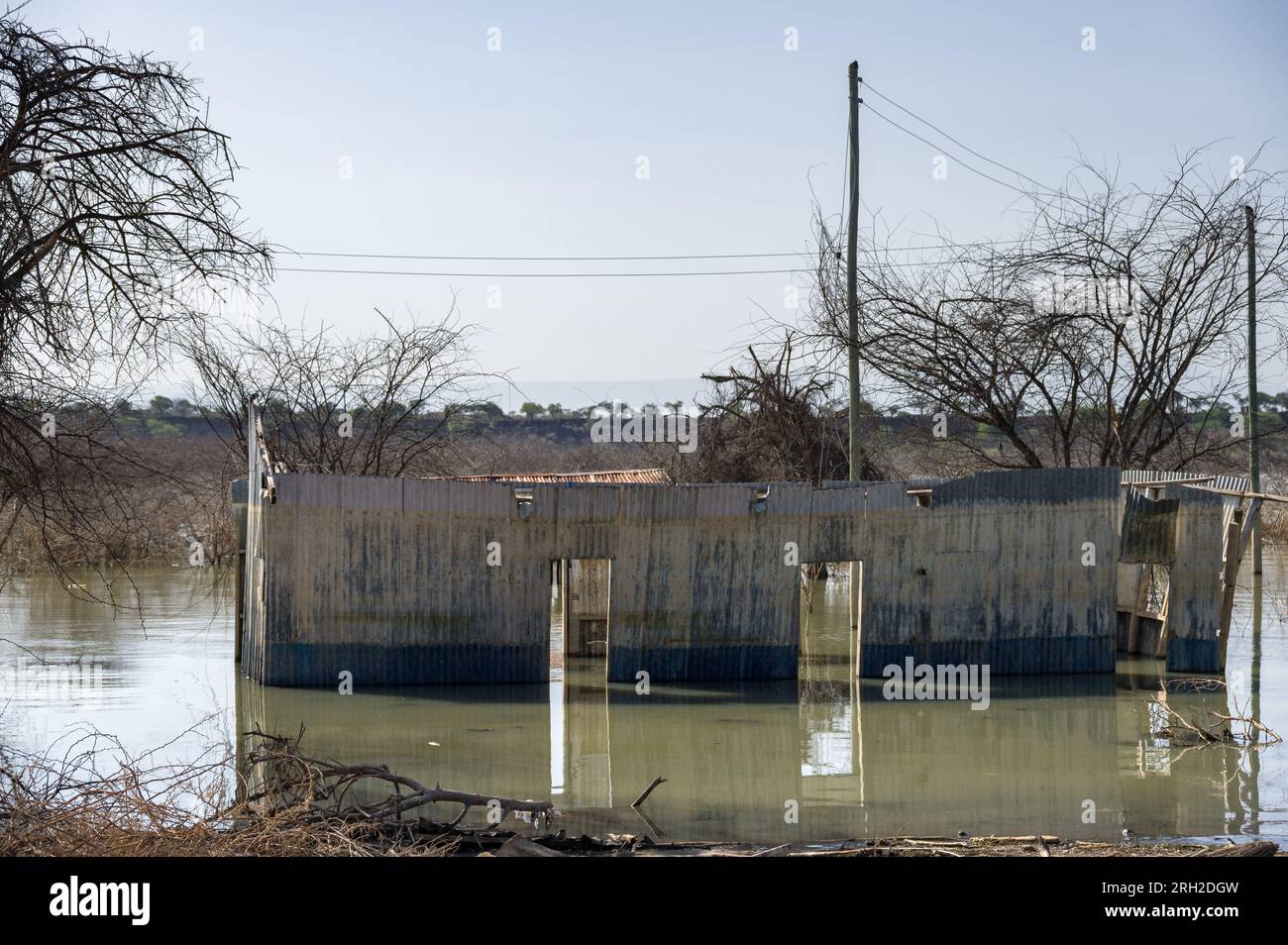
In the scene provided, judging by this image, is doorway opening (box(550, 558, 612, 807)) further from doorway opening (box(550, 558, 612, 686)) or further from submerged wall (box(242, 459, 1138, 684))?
submerged wall (box(242, 459, 1138, 684))

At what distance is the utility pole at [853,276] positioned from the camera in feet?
61.8

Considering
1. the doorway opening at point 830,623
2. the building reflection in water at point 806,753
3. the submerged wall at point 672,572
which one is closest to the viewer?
the building reflection in water at point 806,753

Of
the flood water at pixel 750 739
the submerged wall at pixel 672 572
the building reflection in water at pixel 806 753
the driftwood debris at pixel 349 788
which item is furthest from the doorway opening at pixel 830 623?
the driftwood debris at pixel 349 788

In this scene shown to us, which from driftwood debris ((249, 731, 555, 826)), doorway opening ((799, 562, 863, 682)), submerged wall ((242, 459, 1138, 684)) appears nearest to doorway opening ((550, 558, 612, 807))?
submerged wall ((242, 459, 1138, 684))

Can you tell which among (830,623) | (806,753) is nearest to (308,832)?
(806,753)

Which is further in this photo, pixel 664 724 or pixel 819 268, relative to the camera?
pixel 819 268

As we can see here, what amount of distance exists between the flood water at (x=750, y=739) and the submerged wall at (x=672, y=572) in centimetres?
50

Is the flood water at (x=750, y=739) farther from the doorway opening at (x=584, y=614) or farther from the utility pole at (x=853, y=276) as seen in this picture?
the utility pole at (x=853, y=276)

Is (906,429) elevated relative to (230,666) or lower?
elevated
